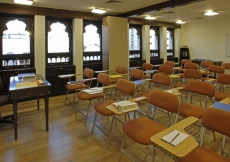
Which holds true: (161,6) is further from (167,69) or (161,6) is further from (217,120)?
(217,120)

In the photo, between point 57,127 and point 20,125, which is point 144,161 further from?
point 20,125

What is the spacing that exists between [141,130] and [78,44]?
4230 mm

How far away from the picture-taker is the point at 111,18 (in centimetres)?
576

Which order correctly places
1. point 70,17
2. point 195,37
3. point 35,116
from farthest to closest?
1. point 195,37
2. point 70,17
3. point 35,116

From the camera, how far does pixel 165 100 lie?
7.91 ft

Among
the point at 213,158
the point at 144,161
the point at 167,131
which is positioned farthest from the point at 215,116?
the point at 144,161

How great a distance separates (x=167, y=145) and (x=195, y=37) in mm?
8129

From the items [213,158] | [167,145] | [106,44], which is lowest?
[213,158]

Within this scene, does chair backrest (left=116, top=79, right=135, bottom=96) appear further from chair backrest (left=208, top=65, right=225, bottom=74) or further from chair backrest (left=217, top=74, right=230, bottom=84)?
chair backrest (left=208, top=65, right=225, bottom=74)

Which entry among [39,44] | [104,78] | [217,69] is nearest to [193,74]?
[217,69]

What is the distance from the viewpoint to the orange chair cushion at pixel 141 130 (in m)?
1.97

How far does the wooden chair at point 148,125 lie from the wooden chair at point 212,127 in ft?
1.41

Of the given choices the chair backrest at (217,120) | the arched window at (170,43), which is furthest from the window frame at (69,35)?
the arched window at (170,43)

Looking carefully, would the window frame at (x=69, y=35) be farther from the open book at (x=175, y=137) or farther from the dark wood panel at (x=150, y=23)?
the open book at (x=175, y=137)
